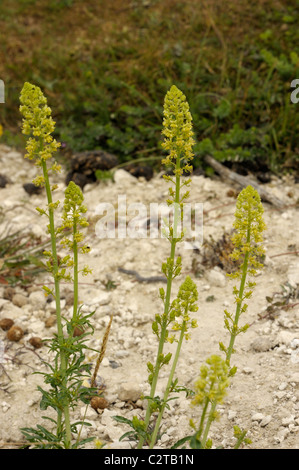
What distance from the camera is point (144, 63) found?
20.9ft

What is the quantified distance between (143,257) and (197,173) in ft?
4.41

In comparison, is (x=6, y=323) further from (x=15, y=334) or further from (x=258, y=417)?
(x=258, y=417)

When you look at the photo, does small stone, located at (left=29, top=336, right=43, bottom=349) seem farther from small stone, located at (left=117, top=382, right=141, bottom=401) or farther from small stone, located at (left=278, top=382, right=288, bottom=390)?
small stone, located at (left=278, top=382, right=288, bottom=390)

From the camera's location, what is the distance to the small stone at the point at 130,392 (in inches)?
119

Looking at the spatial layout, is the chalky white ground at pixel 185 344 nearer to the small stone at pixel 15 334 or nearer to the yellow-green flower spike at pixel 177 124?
the small stone at pixel 15 334

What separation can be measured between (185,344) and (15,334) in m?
1.11

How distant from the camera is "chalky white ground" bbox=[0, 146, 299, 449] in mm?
2770

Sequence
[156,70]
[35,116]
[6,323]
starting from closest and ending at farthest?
[35,116] → [6,323] → [156,70]

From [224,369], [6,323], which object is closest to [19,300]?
[6,323]

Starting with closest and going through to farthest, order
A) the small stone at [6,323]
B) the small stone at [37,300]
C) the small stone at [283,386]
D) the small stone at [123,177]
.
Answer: the small stone at [283,386] → the small stone at [6,323] → the small stone at [37,300] → the small stone at [123,177]

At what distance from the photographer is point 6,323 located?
361 centimetres

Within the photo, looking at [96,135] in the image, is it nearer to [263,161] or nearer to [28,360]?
[263,161]

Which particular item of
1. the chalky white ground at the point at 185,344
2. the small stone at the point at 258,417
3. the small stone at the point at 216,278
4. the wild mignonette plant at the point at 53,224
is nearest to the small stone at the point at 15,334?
the chalky white ground at the point at 185,344
